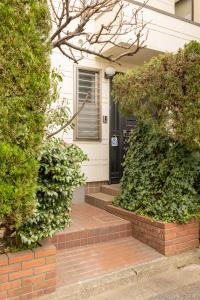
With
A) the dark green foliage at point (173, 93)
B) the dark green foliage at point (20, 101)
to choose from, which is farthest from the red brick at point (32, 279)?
the dark green foliage at point (173, 93)

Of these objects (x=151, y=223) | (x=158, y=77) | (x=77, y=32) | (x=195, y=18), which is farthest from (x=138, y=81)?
(x=195, y=18)

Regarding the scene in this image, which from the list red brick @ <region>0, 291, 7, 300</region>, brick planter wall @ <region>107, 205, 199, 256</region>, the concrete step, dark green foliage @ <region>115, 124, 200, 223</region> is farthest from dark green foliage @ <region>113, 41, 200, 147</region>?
red brick @ <region>0, 291, 7, 300</region>

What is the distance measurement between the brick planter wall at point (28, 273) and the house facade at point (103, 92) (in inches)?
120

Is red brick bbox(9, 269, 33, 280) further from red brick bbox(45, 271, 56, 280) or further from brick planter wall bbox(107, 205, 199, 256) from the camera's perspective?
brick planter wall bbox(107, 205, 199, 256)

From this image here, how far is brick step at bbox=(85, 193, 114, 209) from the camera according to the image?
5.47 meters

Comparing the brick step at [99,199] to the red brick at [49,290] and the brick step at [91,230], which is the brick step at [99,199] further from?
the red brick at [49,290]

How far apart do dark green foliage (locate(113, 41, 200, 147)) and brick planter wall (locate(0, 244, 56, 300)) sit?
94.1 inches

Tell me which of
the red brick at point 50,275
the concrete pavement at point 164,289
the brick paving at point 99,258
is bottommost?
the concrete pavement at point 164,289

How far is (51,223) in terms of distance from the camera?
9.97 ft

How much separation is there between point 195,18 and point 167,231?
6.55 meters

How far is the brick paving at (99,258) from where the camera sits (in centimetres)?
339

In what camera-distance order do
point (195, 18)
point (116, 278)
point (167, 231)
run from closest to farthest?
point (116, 278) < point (167, 231) < point (195, 18)

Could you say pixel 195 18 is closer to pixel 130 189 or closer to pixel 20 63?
pixel 130 189

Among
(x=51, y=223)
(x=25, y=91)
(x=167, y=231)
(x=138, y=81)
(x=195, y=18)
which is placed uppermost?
(x=195, y=18)
